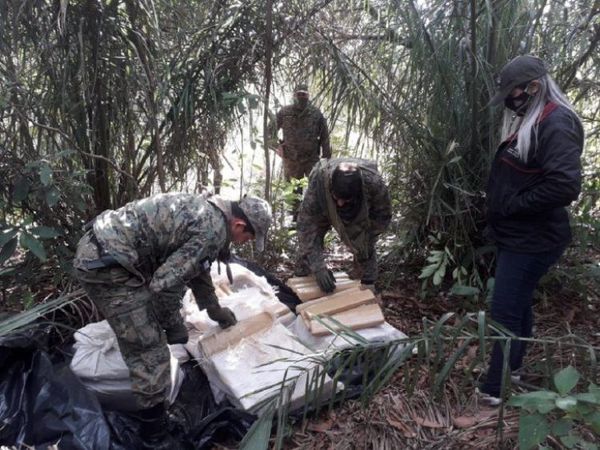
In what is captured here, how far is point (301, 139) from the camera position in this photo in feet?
19.1

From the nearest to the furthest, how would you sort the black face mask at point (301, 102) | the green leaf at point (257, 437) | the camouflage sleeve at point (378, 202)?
1. the green leaf at point (257, 437)
2. the camouflage sleeve at point (378, 202)
3. the black face mask at point (301, 102)

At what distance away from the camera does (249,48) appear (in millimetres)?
3709

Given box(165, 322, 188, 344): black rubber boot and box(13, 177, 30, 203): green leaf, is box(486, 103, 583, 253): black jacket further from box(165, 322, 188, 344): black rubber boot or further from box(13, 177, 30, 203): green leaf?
box(13, 177, 30, 203): green leaf

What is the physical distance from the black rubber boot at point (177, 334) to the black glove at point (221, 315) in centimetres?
16

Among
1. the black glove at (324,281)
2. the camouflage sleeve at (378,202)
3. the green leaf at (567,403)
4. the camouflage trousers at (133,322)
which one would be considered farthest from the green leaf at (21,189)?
the green leaf at (567,403)

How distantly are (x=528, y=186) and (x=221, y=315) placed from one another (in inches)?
66.0

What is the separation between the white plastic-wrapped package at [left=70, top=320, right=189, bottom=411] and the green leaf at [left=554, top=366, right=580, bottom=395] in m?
1.86

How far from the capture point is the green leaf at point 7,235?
2775 millimetres

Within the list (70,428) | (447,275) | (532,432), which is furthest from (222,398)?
(447,275)

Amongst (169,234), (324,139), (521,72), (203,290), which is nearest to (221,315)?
(203,290)

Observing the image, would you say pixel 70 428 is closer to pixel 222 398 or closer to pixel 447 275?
pixel 222 398

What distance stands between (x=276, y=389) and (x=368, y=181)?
55.9 inches

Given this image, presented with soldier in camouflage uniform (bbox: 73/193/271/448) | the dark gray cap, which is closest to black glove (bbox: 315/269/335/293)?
soldier in camouflage uniform (bbox: 73/193/271/448)

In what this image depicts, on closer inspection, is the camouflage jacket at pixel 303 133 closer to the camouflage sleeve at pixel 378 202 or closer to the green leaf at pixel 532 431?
the camouflage sleeve at pixel 378 202
